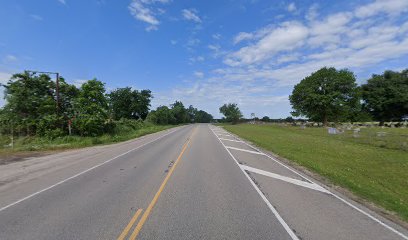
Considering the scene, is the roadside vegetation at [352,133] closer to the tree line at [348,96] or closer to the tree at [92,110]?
the tree line at [348,96]

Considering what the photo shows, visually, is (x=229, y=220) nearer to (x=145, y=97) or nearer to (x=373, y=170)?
(x=373, y=170)

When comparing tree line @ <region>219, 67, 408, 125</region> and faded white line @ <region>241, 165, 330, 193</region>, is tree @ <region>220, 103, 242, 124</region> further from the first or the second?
faded white line @ <region>241, 165, 330, 193</region>

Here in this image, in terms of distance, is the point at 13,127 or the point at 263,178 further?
the point at 13,127

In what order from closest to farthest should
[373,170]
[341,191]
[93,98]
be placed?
[341,191], [373,170], [93,98]

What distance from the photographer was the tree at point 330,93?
6462 centimetres

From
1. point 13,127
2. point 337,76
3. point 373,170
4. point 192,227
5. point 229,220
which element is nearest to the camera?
point 192,227

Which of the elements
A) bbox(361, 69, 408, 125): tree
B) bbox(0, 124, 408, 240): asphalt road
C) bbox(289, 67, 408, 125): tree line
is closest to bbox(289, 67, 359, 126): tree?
bbox(289, 67, 408, 125): tree line

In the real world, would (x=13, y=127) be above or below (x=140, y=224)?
above

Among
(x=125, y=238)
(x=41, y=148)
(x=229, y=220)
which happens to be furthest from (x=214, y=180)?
(x=41, y=148)

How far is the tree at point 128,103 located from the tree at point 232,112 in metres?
41.4

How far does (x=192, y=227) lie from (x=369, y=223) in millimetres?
3913

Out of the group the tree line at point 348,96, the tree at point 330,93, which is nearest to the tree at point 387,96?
the tree line at point 348,96

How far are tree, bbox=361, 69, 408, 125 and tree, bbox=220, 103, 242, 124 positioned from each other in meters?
57.0

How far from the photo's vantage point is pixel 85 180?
10.2 metres
